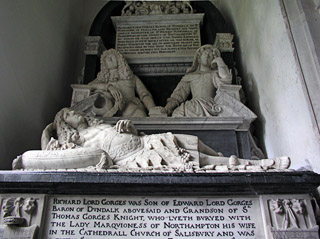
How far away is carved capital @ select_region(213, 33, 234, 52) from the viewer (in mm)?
5832

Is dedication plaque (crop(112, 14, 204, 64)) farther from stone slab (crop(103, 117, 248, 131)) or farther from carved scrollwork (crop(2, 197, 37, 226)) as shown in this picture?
carved scrollwork (crop(2, 197, 37, 226))

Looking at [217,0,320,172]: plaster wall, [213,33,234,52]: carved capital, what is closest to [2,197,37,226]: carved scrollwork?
[217,0,320,172]: plaster wall

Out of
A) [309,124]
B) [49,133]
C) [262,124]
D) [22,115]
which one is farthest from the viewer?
[262,124]

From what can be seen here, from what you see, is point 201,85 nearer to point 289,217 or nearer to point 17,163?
point 289,217

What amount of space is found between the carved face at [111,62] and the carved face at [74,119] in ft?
6.23

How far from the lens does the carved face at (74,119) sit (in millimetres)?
3754

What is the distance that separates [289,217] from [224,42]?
391 centimetres

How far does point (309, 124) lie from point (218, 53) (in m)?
2.39

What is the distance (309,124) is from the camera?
11.4 ft

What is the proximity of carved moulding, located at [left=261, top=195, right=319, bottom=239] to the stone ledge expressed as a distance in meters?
0.07

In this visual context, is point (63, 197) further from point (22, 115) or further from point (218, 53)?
point (218, 53)

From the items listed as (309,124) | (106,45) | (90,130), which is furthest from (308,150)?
(106,45)

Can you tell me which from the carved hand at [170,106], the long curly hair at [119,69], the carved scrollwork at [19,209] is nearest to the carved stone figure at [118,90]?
the long curly hair at [119,69]

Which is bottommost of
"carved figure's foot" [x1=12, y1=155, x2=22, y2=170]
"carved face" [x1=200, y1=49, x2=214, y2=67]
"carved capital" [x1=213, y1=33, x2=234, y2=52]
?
"carved figure's foot" [x1=12, y1=155, x2=22, y2=170]
